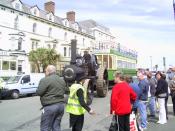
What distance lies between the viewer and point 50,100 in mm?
7105

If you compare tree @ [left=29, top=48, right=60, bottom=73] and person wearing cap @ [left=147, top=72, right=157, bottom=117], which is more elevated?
tree @ [left=29, top=48, right=60, bottom=73]

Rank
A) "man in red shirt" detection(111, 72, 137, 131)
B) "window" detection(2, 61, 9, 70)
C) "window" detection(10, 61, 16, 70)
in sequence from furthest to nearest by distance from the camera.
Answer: "window" detection(10, 61, 16, 70) < "window" detection(2, 61, 9, 70) < "man in red shirt" detection(111, 72, 137, 131)

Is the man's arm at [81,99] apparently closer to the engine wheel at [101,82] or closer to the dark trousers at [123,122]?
the dark trousers at [123,122]

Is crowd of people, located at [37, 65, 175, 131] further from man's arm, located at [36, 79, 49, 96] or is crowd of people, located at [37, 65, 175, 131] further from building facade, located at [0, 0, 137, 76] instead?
building facade, located at [0, 0, 137, 76]

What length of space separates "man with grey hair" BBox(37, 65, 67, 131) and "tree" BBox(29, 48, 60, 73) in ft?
123

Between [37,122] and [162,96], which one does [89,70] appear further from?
[162,96]

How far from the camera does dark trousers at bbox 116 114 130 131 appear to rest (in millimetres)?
7652

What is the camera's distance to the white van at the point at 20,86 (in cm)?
2223

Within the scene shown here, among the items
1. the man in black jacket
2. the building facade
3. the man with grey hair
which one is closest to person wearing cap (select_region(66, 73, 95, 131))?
the man with grey hair

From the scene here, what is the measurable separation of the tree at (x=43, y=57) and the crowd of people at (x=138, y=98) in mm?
32762

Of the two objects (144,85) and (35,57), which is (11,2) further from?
(144,85)

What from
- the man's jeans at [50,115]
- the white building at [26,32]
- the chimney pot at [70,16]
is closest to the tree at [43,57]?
the white building at [26,32]

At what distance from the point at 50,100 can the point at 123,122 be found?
1.79 meters

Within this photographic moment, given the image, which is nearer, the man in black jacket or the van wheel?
the man in black jacket
